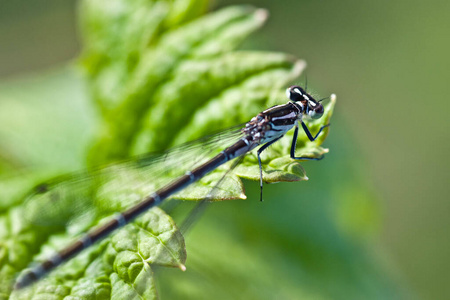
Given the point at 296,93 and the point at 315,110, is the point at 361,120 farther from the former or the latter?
the point at 315,110

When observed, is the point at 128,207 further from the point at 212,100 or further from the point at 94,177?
the point at 212,100

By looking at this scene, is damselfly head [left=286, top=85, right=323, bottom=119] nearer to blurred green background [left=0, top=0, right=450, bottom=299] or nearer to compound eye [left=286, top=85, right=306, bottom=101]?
compound eye [left=286, top=85, right=306, bottom=101]

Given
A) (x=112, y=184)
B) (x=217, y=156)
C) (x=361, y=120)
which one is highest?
(x=217, y=156)

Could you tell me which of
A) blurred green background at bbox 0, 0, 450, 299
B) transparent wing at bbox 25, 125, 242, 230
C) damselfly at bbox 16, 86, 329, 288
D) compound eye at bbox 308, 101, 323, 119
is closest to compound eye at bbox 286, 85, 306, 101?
damselfly at bbox 16, 86, 329, 288

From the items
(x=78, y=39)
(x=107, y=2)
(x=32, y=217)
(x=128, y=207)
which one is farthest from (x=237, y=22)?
(x=78, y=39)

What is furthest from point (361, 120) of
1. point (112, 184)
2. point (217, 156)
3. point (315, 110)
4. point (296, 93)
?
point (112, 184)

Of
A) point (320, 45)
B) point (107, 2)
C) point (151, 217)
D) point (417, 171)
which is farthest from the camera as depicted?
point (320, 45)
